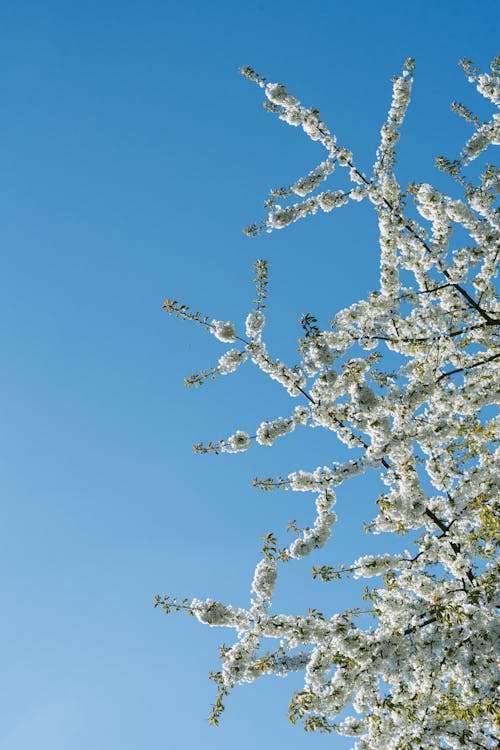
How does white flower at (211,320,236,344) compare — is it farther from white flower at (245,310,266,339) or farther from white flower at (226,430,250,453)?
white flower at (226,430,250,453)

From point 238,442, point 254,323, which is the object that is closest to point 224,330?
point 254,323

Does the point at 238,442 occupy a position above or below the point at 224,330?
below

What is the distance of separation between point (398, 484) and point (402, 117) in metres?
5.98

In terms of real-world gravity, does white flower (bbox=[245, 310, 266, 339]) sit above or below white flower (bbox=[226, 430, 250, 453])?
above

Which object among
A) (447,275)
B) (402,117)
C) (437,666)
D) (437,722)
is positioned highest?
(402,117)

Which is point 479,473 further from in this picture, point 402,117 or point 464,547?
point 402,117

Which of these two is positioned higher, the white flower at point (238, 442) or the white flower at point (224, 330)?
the white flower at point (224, 330)

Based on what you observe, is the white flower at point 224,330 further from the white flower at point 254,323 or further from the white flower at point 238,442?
the white flower at point 238,442

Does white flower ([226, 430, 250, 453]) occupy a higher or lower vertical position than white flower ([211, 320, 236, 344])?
lower

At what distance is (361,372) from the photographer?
8.26 meters

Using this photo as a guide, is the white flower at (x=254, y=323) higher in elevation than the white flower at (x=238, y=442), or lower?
higher

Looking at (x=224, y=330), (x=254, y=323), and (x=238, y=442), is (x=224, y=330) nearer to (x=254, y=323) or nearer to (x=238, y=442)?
(x=254, y=323)

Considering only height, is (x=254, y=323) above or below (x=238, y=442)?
above

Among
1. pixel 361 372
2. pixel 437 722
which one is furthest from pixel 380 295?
pixel 437 722
